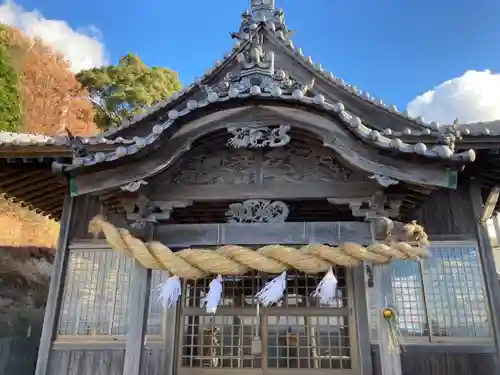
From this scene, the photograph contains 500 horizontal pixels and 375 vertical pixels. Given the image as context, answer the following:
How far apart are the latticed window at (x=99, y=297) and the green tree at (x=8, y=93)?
18785 millimetres

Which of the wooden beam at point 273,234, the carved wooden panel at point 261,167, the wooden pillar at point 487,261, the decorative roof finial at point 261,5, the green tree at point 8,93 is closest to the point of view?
the wooden beam at point 273,234

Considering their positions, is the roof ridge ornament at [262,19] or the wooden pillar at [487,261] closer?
the wooden pillar at [487,261]

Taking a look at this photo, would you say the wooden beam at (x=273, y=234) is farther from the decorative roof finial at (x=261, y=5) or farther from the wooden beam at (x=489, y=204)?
the decorative roof finial at (x=261, y=5)

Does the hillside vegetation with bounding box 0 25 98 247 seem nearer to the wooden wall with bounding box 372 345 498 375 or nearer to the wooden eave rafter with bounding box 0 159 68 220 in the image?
Result: the wooden eave rafter with bounding box 0 159 68 220

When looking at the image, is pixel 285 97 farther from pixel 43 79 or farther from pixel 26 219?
pixel 43 79

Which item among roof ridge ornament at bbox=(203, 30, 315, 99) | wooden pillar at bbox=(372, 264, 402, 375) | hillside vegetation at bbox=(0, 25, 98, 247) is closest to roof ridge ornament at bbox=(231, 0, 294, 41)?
roof ridge ornament at bbox=(203, 30, 315, 99)

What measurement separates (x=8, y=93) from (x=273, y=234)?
23629 millimetres

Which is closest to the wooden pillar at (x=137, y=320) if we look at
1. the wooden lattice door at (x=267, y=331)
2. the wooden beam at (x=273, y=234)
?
the wooden beam at (x=273, y=234)

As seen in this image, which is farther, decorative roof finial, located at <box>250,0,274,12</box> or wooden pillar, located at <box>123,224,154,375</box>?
decorative roof finial, located at <box>250,0,274,12</box>

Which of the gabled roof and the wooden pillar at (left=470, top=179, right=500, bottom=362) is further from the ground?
the gabled roof

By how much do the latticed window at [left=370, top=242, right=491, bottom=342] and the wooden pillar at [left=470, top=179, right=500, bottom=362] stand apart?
3.3 inches

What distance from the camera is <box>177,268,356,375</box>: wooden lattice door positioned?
6.83m

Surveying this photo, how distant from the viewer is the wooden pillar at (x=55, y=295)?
6871 mm

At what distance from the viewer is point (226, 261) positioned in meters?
5.14
